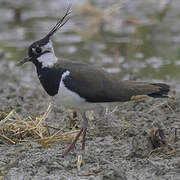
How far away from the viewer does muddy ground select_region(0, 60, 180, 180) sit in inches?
197

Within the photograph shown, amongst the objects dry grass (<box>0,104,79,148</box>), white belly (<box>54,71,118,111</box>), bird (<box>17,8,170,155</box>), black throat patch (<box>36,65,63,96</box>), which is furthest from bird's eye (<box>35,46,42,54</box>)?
dry grass (<box>0,104,79,148</box>)

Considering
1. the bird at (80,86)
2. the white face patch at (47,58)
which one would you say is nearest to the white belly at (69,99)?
the bird at (80,86)

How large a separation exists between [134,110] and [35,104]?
4.13ft

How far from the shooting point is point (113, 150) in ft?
18.1

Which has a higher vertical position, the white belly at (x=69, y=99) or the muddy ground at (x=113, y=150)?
the white belly at (x=69, y=99)

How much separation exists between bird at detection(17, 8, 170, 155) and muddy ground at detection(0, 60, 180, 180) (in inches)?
9.9

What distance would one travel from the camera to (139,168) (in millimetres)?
5070

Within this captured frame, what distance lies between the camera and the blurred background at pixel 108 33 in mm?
9195

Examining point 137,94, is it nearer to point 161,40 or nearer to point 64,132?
point 64,132

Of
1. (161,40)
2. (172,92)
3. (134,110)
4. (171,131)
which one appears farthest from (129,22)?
(171,131)

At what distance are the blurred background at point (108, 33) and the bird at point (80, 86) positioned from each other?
106 inches

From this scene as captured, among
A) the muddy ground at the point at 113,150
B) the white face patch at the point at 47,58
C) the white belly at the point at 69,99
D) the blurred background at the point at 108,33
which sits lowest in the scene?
the muddy ground at the point at 113,150

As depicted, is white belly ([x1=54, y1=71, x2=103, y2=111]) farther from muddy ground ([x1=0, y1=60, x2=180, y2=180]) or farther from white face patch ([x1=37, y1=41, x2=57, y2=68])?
muddy ground ([x1=0, y1=60, x2=180, y2=180])

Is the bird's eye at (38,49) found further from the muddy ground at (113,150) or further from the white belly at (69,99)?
the muddy ground at (113,150)
